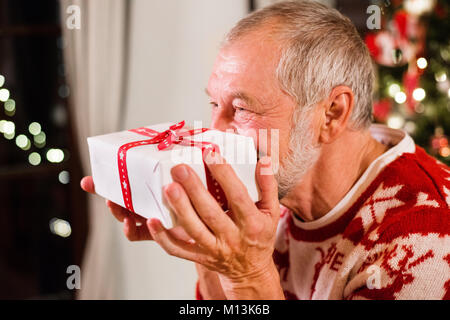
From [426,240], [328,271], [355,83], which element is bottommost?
[328,271]

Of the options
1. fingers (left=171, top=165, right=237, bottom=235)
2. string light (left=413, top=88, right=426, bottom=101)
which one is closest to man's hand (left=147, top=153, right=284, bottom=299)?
fingers (left=171, top=165, right=237, bottom=235)

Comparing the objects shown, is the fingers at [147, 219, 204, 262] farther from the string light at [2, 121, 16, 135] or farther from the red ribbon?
the string light at [2, 121, 16, 135]

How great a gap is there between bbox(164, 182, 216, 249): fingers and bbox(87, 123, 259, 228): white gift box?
0.02m

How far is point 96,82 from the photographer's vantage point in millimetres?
1976

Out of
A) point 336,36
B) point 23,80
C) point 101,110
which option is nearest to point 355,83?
point 336,36

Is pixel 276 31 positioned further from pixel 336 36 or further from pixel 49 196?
pixel 49 196

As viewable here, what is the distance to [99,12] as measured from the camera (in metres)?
1.92

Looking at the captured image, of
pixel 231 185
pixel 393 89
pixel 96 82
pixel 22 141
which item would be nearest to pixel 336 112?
pixel 231 185

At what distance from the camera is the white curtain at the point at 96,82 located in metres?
1.92

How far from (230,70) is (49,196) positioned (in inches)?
89.5

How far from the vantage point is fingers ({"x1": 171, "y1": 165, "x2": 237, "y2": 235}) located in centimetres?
77

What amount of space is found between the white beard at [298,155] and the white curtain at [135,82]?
1189 millimetres

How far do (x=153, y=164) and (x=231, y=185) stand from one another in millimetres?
155
